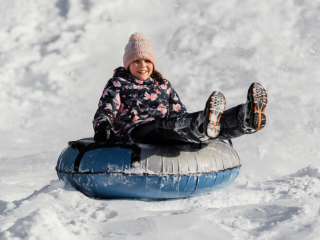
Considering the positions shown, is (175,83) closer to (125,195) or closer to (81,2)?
(81,2)

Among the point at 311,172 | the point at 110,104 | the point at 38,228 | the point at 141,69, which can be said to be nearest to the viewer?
the point at 38,228

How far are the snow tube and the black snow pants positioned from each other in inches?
4.0

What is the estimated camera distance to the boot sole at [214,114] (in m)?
2.15

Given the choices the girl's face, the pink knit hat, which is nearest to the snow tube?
the girl's face

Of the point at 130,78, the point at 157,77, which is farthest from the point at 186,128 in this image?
the point at 157,77

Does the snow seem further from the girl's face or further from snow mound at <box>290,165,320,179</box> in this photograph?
the girl's face

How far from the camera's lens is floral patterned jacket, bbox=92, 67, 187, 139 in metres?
2.98

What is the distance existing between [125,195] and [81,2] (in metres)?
7.48

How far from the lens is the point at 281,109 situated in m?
6.45

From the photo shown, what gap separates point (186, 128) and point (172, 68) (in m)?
5.70

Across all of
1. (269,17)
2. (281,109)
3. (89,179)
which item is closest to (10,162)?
(89,179)

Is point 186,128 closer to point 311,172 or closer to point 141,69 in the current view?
point 141,69

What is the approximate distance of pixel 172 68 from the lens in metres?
7.93

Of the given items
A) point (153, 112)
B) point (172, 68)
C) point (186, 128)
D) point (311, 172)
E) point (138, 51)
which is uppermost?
point (172, 68)
